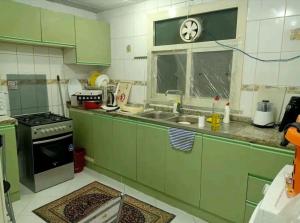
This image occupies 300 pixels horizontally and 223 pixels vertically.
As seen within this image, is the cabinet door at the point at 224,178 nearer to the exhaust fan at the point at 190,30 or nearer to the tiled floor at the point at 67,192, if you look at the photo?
the tiled floor at the point at 67,192

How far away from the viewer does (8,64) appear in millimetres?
2529

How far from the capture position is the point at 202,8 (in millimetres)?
2271

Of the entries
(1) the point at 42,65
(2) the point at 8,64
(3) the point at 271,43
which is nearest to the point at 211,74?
(3) the point at 271,43

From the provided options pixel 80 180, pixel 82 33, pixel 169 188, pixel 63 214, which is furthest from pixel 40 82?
pixel 169 188

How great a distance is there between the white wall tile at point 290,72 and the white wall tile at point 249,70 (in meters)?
0.23

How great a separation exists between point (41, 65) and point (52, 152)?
3.83ft

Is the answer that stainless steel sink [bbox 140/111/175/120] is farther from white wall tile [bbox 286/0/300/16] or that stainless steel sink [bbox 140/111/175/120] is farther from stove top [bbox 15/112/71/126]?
white wall tile [bbox 286/0/300/16]

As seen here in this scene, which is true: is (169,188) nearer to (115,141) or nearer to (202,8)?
(115,141)

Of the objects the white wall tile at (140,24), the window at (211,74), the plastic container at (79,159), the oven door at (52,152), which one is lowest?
the plastic container at (79,159)

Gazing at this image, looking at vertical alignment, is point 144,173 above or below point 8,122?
below

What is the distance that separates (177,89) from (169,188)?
116cm

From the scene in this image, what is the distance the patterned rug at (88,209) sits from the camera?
1.94m

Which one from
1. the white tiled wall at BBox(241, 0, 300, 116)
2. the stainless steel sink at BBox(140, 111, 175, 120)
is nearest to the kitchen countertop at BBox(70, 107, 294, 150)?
the white tiled wall at BBox(241, 0, 300, 116)

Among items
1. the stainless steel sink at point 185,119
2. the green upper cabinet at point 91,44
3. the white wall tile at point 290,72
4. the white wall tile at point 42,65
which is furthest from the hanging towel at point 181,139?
the white wall tile at point 42,65
